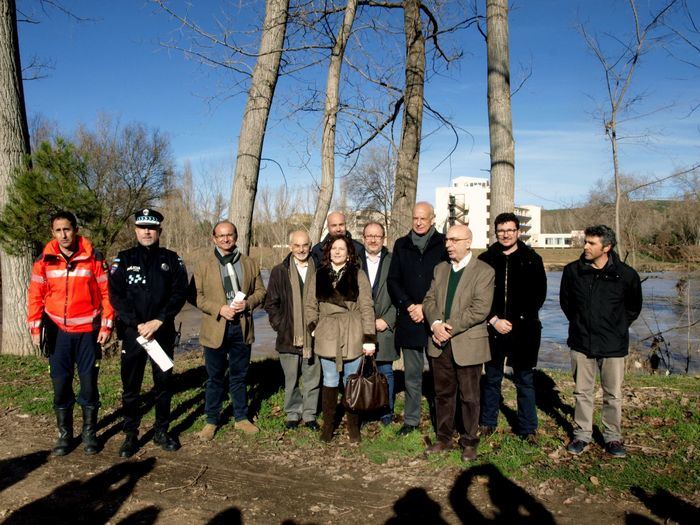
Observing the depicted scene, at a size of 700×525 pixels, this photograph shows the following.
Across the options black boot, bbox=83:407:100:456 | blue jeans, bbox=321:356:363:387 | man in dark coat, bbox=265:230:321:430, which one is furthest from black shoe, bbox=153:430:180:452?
blue jeans, bbox=321:356:363:387

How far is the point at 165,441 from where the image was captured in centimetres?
495

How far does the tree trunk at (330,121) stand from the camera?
820cm

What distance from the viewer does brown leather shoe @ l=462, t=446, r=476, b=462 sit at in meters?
4.57

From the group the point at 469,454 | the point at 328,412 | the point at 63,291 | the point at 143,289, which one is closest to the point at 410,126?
the point at 328,412

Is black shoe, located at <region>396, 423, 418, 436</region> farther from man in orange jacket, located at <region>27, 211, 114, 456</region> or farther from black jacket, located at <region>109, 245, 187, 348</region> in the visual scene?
man in orange jacket, located at <region>27, 211, 114, 456</region>

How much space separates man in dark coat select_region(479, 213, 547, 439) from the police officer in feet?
10.1

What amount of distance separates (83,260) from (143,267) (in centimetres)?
57

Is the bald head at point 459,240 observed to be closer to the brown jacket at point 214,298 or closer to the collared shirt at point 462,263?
the collared shirt at point 462,263

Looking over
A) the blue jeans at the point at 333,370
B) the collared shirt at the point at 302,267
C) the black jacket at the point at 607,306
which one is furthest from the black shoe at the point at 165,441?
the black jacket at the point at 607,306

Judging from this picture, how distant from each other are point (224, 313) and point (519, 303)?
2.85 metres

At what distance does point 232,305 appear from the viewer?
506cm

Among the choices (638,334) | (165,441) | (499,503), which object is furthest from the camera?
(638,334)

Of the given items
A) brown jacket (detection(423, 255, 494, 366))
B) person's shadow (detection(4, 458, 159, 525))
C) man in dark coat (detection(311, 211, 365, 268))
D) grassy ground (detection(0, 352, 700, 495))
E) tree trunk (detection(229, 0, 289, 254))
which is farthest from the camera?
tree trunk (detection(229, 0, 289, 254))

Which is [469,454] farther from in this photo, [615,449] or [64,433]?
[64,433]
